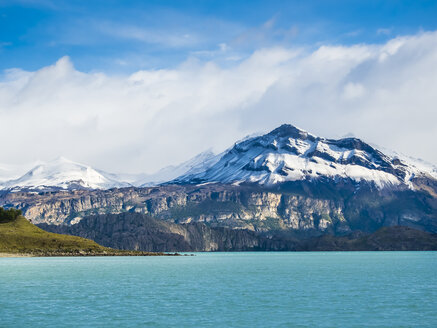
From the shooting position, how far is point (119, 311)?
102 metres

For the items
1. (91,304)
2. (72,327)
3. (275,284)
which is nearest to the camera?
(72,327)

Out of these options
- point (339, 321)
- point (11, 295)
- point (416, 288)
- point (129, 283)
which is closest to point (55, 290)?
point (11, 295)

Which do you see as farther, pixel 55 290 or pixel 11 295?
pixel 55 290

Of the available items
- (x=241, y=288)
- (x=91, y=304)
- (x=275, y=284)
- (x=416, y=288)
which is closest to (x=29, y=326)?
(x=91, y=304)

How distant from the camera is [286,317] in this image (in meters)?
95.4

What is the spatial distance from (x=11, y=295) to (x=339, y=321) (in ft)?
231

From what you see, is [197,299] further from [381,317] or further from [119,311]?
[381,317]

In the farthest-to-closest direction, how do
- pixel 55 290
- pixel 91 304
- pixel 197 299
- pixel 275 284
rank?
pixel 275 284, pixel 55 290, pixel 197 299, pixel 91 304

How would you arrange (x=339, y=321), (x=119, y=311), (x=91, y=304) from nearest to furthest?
(x=339, y=321) < (x=119, y=311) < (x=91, y=304)

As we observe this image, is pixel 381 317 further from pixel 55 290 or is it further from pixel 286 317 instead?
pixel 55 290

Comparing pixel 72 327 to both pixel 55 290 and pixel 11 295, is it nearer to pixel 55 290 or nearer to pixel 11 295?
pixel 11 295

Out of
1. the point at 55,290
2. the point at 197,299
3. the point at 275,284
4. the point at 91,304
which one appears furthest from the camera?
the point at 275,284

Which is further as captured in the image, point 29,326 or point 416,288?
point 416,288

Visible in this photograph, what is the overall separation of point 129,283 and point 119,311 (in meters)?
63.1
